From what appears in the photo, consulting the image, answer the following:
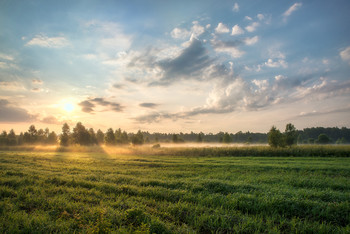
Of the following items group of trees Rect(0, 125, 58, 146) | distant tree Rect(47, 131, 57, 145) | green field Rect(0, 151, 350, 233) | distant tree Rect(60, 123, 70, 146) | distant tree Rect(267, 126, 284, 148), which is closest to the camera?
green field Rect(0, 151, 350, 233)

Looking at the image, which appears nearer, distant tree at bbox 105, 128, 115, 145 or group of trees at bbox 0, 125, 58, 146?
distant tree at bbox 105, 128, 115, 145

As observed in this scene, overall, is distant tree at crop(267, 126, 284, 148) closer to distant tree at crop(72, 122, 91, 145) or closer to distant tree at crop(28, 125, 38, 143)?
distant tree at crop(72, 122, 91, 145)

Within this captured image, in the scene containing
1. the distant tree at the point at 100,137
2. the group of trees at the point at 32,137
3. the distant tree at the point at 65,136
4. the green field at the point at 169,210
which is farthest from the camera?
the distant tree at the point at 100,137

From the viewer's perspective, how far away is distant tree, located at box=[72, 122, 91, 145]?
78.5 metres

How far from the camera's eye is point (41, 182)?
882 cm

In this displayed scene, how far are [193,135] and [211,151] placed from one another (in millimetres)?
159378

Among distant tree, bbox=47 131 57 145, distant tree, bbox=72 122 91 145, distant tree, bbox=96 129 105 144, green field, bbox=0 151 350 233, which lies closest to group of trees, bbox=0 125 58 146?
distant tree, bbox=47 131 57 145

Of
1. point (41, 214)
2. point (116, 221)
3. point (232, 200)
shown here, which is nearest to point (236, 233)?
point (232, 200)

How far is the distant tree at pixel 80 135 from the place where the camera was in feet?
258

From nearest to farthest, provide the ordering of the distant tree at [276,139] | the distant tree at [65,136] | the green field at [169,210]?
the green field at [169,210], the distant tree at [276,139], the distant tree at [65,136]

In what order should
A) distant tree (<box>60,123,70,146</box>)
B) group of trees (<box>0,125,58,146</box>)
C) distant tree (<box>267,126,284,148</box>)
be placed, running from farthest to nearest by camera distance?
group of trees (<box>0,125,58,146</box>)
distant tree (<box>60,123,70,146</box>)
distant tree (<box>267,126,284,148</box>)

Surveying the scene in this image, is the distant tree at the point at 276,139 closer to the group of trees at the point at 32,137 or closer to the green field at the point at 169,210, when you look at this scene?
the green field at the point at 169,210

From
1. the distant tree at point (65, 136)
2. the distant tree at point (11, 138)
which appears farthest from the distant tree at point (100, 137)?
the distant tree at point (11, 138)

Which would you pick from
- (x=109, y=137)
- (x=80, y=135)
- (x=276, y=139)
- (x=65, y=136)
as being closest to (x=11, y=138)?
(x=65, y=136)
